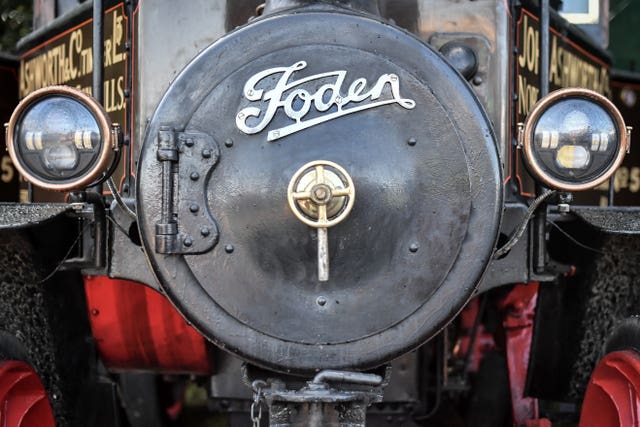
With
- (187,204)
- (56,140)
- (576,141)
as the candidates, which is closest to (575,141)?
(576,141)

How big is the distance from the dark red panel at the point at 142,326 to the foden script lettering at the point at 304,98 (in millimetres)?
868

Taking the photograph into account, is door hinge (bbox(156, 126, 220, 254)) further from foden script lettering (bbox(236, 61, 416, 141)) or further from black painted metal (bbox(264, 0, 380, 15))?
black painted metal (bbox(264, 0, 380, 15))

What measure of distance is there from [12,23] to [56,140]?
4741 millimetres

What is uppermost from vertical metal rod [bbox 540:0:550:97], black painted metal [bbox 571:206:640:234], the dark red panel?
vertical metal rod [bbox 540:0:550:97]

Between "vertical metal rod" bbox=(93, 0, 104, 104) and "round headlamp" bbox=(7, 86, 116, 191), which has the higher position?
"vertical metal rod" bbox=(93, 0, 104, 104)

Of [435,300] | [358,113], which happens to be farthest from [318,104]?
[435,300]

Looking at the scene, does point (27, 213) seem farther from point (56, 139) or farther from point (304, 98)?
point (304, 98)

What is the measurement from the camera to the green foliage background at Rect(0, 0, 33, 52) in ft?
20.8

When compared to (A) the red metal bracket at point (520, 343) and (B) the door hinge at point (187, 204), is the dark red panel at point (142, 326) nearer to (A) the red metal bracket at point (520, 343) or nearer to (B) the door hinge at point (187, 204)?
(B) the door hinge at point (187, 204)

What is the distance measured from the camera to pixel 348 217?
6.91 feet

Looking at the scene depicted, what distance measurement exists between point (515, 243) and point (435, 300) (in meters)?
0.31

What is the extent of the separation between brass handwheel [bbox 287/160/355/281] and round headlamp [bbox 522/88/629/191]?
1.52 ft

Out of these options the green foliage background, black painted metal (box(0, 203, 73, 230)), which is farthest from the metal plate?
the green foliage background

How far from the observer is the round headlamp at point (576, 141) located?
7.18 feet
